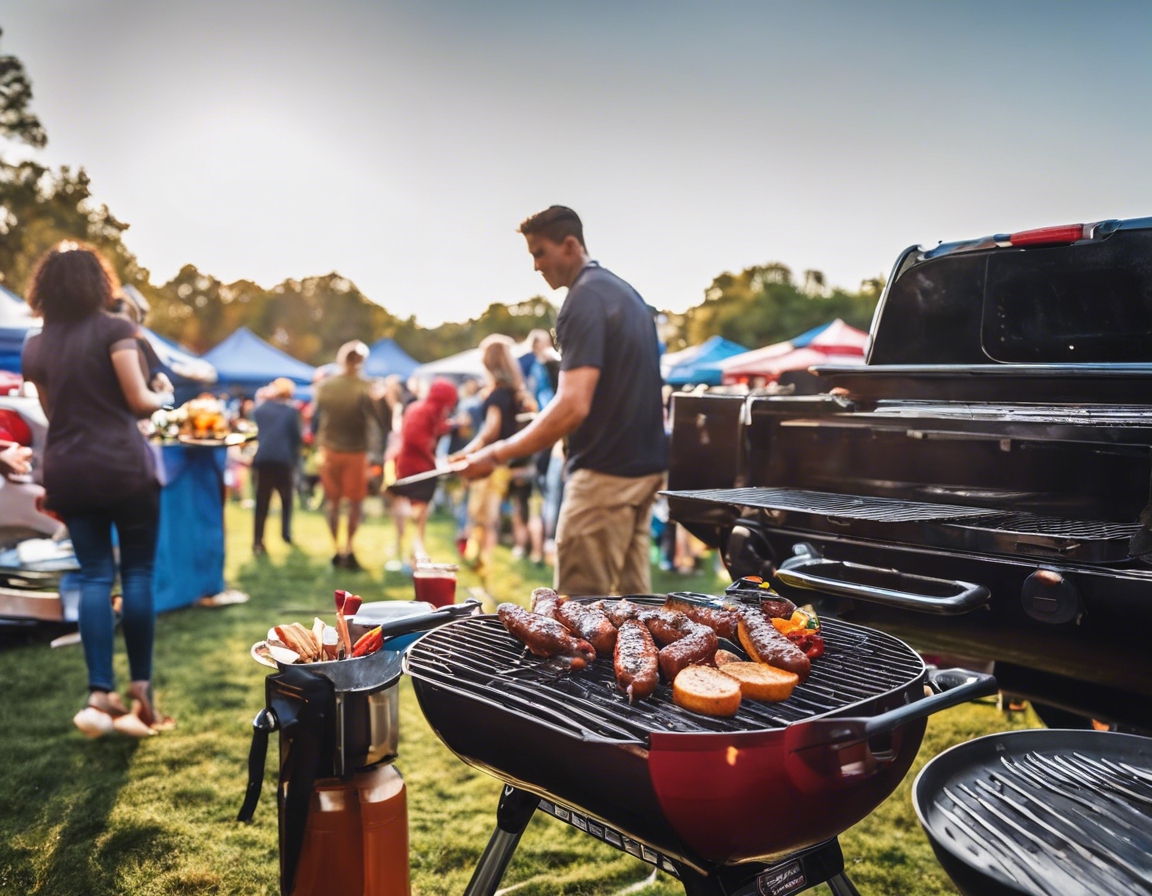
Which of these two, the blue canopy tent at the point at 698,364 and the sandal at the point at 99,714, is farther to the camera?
the blue canopy tent at the point at 698,364

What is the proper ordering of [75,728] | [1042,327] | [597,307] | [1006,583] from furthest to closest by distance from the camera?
1. [75,728]
2. [597,307]
3. [1042,327]
4. [1006,583]

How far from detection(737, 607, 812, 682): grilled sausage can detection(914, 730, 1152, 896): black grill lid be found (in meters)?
0.37

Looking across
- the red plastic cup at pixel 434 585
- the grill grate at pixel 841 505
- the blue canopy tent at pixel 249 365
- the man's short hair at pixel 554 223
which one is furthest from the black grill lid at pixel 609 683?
the blue canopy tent at pixel 249 365

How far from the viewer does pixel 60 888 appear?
9.00ft

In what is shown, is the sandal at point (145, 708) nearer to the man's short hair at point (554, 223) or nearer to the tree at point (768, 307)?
the man's short hair at point (554, 223)

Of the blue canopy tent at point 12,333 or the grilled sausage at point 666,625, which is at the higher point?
the blue canopy tent at point 12,333

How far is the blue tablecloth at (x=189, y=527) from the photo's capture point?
616cm

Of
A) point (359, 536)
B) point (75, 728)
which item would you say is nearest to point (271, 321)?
point (359, 536)

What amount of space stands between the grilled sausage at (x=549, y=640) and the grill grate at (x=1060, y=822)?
86cm

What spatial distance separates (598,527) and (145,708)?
2503 millimetres

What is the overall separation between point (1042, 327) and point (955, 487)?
2.82ft

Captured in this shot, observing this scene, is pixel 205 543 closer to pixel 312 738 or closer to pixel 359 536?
pixel 359 536

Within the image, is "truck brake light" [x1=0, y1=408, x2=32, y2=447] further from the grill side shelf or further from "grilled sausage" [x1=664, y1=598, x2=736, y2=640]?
"grilled sausage" [x1=664, y1=598, x2=736, y2=640]

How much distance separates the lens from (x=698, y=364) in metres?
17.4
